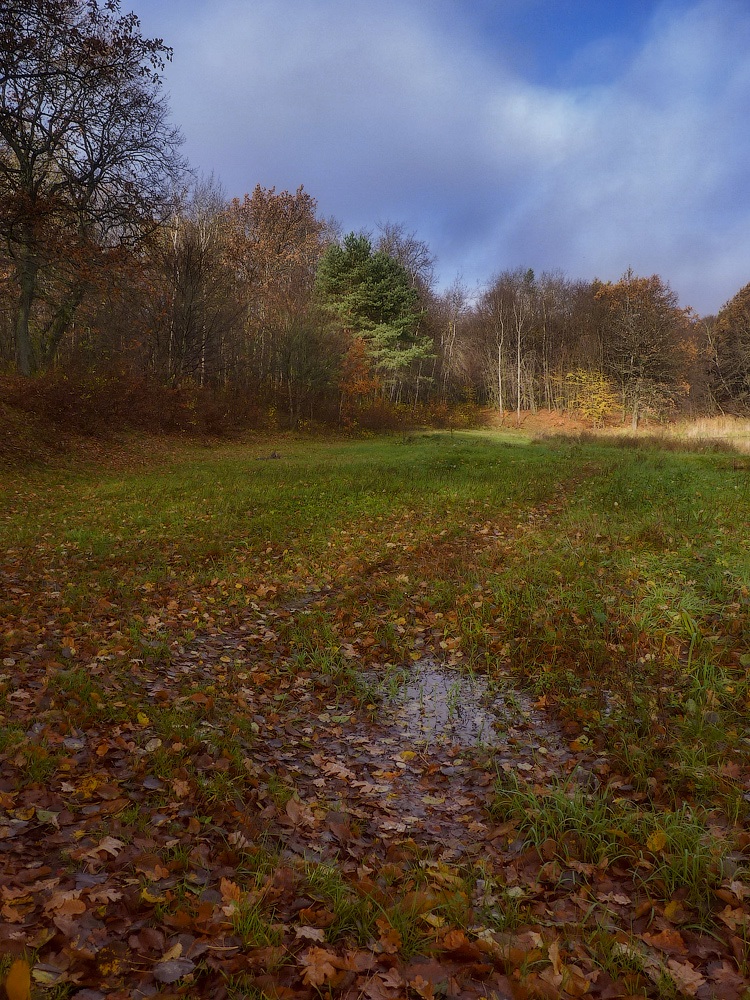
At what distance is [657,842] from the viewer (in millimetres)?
3301

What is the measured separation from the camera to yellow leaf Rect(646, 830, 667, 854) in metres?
3.29

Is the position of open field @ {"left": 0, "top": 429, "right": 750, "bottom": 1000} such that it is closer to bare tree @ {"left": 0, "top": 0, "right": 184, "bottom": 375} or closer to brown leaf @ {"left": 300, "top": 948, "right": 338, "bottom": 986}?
brown leaf @ {"left": 300, "top": 948, "right": 338, "bottom": 986}

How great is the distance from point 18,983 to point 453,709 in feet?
12.6

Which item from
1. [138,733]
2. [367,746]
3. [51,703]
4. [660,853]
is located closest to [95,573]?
[51,703]

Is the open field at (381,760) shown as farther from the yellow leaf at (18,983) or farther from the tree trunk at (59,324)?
the tree trunk at (59,324)

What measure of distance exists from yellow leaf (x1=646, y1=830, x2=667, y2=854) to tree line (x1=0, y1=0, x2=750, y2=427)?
18.0 metres

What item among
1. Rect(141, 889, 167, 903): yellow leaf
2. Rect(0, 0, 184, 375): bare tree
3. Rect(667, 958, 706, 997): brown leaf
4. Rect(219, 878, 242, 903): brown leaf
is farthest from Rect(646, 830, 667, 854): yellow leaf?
Rect(0, 0, 184, 375): bare tree

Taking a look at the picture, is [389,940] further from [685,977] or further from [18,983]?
[18,983]

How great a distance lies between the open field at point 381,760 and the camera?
2582 millimetres

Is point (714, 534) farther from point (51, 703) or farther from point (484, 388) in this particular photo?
point (484, 388)

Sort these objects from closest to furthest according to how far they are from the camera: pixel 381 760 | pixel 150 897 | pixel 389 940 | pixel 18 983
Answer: pixel 18 983
pixel 389 940
pixel 150 897
pixel 381 760

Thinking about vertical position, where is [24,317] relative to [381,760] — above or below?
above

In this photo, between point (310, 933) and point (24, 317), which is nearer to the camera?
point (310, 933)

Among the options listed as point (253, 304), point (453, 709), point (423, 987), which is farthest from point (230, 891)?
point (253, 304)
